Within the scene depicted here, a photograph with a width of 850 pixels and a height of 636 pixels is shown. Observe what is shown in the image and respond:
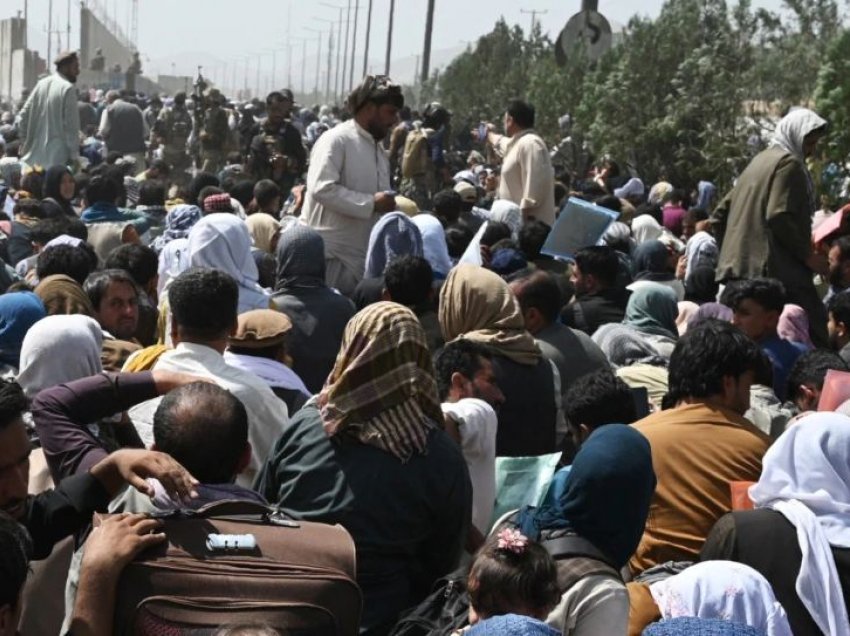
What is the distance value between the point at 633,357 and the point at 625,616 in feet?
11.5

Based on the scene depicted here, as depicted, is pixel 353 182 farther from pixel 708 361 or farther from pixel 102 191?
pixel 708 361

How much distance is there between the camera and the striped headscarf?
158 inches

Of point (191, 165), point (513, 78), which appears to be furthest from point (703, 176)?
point (513, 78)

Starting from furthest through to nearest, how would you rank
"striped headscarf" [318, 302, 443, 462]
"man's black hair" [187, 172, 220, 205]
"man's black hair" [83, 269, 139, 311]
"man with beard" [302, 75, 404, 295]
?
"man's black hair" [187, 172, 220, 205] < "man with beard" [302, 75, 404, 295] < "man's black hair" [83, 269, 139, 311] < "striped headscarf" [318, 302, 443, 462]

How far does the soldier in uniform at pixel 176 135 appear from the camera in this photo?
70.1 feet

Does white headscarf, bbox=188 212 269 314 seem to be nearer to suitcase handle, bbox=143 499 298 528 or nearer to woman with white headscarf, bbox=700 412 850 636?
woman with white headscarf, bbox=700 412 850 636

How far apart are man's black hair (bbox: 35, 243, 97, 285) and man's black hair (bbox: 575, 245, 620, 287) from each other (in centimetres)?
267

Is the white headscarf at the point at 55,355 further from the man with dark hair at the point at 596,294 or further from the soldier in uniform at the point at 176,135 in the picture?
the soldier in uniform at the point at 176,135

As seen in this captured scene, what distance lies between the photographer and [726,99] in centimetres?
1869

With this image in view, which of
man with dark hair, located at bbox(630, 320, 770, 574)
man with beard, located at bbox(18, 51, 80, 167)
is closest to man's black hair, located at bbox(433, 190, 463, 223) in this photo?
man with beard, located at bbox(18, 51, 80, 167)

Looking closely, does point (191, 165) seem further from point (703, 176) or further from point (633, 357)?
point (633, 357)

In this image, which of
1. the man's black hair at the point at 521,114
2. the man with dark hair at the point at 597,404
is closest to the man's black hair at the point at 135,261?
the man with dark hair at the point at 597,404

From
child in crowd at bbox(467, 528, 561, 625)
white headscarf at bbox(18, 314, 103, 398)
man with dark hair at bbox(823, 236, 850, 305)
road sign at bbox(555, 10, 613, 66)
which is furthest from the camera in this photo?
road sign at bbox(555, 10, 613, 66)

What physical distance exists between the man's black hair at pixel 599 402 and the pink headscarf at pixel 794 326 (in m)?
2.81
